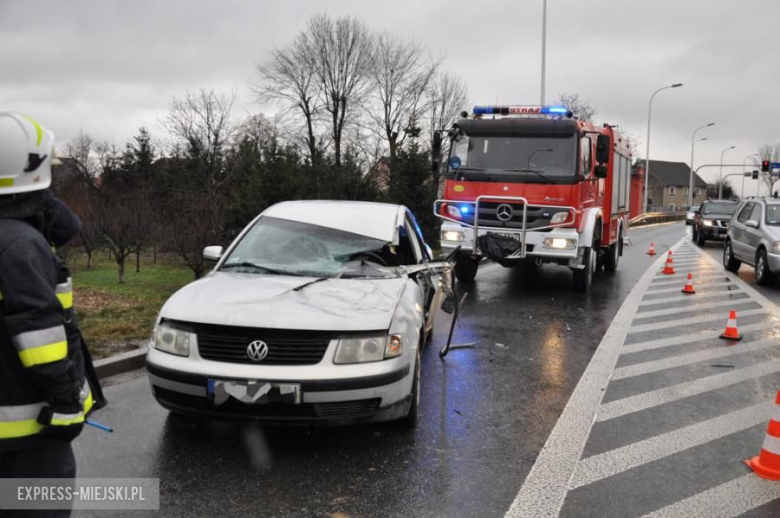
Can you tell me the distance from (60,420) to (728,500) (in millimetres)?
3438

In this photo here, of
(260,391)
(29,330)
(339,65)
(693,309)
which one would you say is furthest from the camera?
(339,65)

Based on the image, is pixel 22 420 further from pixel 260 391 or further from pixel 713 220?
pixel 713 220

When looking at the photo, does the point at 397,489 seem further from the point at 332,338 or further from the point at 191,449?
the point at 191,449

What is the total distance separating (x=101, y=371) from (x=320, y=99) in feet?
137

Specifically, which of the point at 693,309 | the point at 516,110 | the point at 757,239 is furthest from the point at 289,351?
the point at 757,239

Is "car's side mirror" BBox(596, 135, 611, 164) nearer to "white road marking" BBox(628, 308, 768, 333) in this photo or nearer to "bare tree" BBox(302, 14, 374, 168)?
"white road marking" BBox(628, 308, 768, 333)

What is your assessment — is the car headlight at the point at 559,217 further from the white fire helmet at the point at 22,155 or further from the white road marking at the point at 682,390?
the white fire helmet at the point at 22,155

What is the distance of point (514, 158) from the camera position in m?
10.0

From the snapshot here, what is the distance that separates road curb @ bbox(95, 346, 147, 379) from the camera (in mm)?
5391

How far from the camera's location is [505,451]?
13.3ft

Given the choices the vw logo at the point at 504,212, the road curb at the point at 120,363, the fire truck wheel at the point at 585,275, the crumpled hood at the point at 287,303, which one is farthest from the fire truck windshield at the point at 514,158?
the road curb at the point at 120,363

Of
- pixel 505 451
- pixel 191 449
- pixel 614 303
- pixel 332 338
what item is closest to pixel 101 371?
pixel 191 449

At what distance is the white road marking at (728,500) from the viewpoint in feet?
10.7

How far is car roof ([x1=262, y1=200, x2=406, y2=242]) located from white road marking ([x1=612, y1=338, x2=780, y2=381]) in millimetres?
2610
